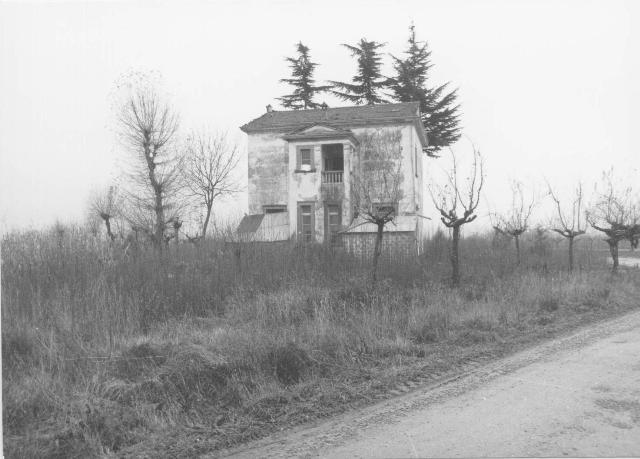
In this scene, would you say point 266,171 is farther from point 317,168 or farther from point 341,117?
point 341,117

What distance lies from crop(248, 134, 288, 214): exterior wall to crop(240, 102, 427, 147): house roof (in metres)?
0.62

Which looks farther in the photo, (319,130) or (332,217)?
(332,217)

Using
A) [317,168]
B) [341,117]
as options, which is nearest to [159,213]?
[317,168]

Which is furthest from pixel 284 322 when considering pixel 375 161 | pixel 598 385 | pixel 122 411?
pixel 375 161

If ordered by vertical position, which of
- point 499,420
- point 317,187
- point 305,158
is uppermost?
point 305,158

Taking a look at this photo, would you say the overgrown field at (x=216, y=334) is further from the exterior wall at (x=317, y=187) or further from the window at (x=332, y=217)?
the exterior wall at (x=317, y=187)

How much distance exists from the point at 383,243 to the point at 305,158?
25.6ft

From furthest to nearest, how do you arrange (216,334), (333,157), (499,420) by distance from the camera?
(333,157), (216,334), (499,420)

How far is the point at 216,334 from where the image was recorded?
7.44 m

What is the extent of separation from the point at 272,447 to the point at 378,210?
10.5m

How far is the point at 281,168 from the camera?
27234 millimetres

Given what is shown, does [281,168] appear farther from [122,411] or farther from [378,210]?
[122,411]

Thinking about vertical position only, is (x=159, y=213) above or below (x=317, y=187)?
below

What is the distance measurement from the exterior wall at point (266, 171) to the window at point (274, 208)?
23 cm
